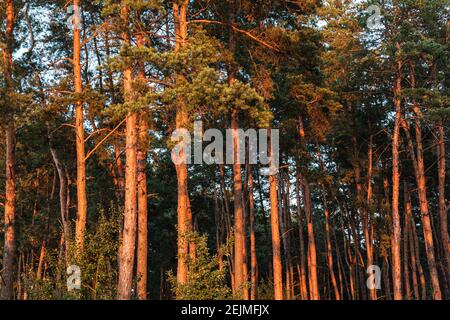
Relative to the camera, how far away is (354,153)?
101 feet

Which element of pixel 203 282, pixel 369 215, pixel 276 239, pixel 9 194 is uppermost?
pixel 369 215

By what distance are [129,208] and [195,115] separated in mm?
2912

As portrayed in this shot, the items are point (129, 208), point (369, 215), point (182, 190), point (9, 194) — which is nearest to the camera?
point (129, 208)

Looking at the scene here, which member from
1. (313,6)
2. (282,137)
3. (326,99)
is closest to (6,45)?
(313,6)

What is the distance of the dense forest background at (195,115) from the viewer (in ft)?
45.4

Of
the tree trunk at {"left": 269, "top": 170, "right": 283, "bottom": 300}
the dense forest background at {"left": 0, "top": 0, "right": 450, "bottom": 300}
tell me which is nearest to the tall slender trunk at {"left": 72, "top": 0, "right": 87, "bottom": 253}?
the dense forest background at {"left": 0, "top": 0, "right": 450, "bottom": 300}

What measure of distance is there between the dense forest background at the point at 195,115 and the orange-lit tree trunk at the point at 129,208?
0.12 ft

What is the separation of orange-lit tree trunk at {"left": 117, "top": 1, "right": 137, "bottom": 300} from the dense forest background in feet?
0.12

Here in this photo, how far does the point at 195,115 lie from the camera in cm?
1462

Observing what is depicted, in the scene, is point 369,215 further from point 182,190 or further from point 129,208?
→ point 129,208

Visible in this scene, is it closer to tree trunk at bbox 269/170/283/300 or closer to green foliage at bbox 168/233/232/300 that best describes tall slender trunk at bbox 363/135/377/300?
tree trunk at bbox 269/170/283/300

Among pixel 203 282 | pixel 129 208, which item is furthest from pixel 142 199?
pixel 203 282

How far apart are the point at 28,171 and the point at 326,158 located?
1829cm

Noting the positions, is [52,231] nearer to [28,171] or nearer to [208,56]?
[28,171]
